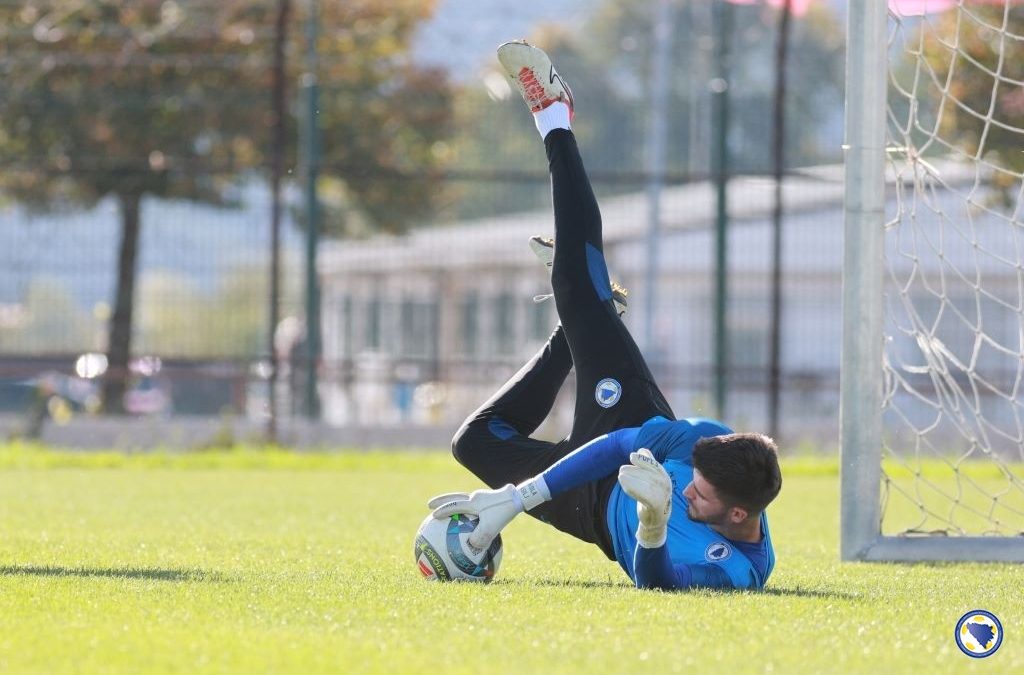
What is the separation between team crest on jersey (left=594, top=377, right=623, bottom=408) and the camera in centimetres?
712

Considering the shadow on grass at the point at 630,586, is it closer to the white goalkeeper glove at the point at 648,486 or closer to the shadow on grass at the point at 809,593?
the shadow on grass at the point at 809,593

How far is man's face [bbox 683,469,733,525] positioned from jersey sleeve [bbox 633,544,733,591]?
18 cm

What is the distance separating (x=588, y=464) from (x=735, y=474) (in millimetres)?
581

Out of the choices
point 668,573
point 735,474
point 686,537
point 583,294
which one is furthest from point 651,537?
point 583,294

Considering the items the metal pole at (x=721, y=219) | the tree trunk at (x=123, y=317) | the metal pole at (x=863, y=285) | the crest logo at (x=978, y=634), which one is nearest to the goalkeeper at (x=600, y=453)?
the crest logo at (x=978, y=634)

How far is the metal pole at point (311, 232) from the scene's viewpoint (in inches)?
630

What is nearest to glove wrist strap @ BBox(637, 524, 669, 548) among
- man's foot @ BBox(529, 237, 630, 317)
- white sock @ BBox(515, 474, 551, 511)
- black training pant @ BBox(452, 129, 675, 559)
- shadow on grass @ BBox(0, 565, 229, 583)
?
white sock @ BBox(515, 474, 551, 511)

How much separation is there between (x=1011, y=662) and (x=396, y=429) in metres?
12.8

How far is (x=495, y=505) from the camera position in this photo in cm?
645

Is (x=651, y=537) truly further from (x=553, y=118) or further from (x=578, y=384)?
(x=553, y=118)

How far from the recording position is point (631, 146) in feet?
62.2

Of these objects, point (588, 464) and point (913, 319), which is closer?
point (588, 464)

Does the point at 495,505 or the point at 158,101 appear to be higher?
the point at 158,101

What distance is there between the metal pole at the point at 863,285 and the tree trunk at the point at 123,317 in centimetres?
1000
